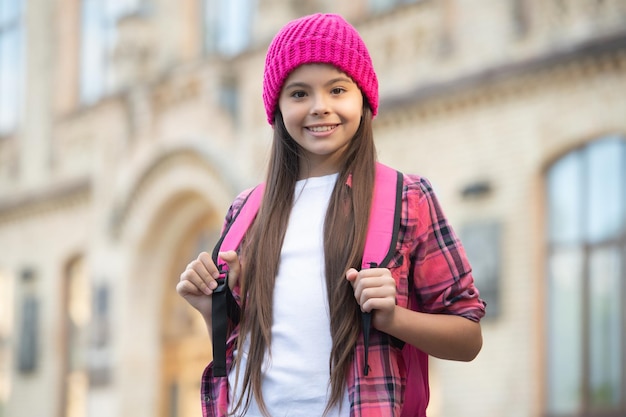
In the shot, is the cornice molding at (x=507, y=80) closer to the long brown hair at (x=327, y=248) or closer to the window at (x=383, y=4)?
the window at (x=383, y=4)

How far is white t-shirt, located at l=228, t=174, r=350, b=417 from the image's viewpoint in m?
3.11

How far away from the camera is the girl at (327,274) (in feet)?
10.1

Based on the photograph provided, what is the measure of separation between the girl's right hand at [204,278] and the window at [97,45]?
15.8 metres

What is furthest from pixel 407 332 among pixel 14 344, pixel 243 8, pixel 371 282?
pixel 14 344

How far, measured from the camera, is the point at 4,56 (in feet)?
68.0

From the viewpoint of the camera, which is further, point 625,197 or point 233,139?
point 233,139

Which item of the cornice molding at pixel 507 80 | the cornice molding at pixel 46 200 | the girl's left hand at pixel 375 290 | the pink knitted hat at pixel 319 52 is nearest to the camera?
the girl's left hand at pixel 375 290

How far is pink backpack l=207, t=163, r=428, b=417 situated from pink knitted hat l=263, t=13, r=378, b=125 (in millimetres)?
225

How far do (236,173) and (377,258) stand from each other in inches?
493

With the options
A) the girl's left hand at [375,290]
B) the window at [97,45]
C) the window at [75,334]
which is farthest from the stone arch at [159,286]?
the girl's left hand at [375,290]

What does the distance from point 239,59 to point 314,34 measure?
12786 millimetres

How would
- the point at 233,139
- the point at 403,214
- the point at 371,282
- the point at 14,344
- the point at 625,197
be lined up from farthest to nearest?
the point at 14,344
the point at 233,139
the point at 625,197
the point at 403,214
the point at 371,282

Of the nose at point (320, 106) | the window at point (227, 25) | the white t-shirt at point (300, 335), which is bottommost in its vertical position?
the white t-shirt at point (300, 335)

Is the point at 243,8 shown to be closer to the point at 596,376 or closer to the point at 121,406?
the point at 121,406
